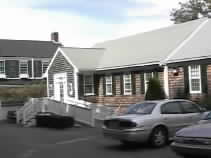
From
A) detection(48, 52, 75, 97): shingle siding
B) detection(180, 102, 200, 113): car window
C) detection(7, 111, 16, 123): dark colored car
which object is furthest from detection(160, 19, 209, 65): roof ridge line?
detection(7, 111, 16, 123): dark colored car

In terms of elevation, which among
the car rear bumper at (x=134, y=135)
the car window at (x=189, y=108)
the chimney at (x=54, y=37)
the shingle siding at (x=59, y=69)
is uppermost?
the chimney at (x=54, y=37)

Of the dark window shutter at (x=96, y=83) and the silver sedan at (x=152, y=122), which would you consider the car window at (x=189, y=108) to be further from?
the dark window shutter at (x=96, y=83)

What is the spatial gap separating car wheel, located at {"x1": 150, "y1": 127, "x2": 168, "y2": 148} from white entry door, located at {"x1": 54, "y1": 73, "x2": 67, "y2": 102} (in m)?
16.6

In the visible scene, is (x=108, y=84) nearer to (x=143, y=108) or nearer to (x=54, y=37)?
(x=143, y=108)

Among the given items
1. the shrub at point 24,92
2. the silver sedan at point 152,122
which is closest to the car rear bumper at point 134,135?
the silver sedan at point 152,122

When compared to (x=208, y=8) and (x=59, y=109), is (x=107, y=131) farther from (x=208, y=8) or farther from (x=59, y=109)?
(x=208, y=8)

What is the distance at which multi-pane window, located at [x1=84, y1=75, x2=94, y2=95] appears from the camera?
27859 mm

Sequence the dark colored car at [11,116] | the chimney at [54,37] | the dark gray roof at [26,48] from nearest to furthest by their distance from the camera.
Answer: the dark colored car at [11,116]
the dark gray roof at [26,48]
the chimney at [54,37]

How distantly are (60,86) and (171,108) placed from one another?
17.5 meters

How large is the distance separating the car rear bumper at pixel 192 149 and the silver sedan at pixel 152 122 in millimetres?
2749

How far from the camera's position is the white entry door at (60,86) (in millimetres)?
28789

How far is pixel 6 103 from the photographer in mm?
28828

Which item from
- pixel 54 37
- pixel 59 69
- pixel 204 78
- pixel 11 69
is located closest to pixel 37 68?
pixel 11 69

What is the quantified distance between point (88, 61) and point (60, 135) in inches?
458
